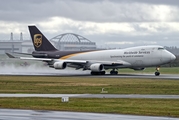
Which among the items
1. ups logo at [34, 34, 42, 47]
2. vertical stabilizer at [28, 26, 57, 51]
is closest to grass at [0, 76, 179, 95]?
vertical stabilizer at [28, 26, 57, 51]

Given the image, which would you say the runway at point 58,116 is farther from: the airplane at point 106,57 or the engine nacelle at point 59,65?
the engine nacelle at point 59,65

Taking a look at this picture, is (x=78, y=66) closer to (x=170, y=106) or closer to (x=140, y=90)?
(x=140, y=90)

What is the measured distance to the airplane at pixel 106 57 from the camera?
241 feet

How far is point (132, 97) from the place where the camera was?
36.5 m

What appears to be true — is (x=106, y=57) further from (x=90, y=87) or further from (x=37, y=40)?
(x=90, y=87)

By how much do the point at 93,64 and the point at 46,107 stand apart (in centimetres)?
4630

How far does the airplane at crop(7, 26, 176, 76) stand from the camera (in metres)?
73.4

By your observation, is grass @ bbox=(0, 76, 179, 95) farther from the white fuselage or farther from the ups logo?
the ups logo

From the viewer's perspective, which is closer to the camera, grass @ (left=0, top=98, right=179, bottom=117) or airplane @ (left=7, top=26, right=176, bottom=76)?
grass @ (left=0, top=98, right=179, bottom=117)

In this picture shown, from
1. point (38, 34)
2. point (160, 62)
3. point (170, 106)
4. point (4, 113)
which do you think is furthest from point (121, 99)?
point (38, 34)

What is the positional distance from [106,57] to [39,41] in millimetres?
12881

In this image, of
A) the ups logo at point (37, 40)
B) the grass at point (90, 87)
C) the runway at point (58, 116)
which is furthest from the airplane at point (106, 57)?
the runway at point (58, 116)

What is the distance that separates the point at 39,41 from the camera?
84.4m

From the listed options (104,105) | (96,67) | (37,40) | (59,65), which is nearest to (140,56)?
(96,67)
